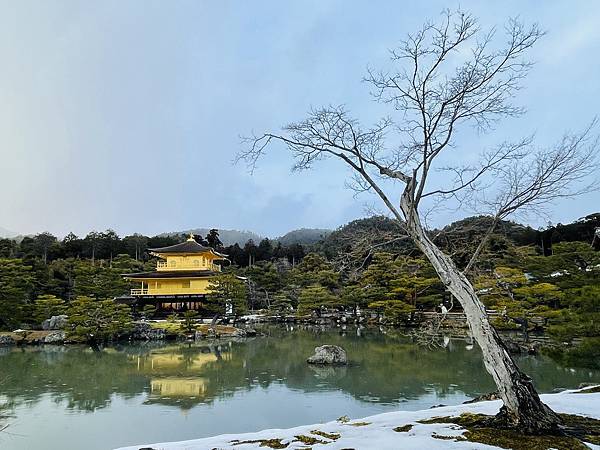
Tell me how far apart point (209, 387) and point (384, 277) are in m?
14.3

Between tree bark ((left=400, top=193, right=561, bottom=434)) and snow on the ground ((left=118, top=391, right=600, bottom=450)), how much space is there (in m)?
0.37

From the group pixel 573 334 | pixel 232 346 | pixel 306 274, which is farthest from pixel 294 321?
pixel 573 334

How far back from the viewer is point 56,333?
54.2 feet

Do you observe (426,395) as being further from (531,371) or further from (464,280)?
(464,280)

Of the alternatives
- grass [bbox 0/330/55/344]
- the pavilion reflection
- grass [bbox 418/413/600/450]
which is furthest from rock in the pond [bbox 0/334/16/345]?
grass [bbox 418/413/600/450]

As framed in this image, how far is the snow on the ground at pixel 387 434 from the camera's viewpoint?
303 cm

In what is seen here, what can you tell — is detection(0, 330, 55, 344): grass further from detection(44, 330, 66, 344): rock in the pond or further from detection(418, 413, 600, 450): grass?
detection(418, 413, 600, 450): grass

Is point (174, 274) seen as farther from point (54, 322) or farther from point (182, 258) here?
point (54, 322)

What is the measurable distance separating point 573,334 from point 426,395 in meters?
2.84

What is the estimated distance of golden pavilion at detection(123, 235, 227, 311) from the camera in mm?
23266

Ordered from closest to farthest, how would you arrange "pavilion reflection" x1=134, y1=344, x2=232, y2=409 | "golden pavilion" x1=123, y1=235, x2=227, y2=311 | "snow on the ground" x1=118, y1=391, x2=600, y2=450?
1. "snow on the ground" x1=118, y1=391, x2=600, y2=450
2. "pavilion reflection" x1=134, y1=344, x2=232, y2=409
3. "golden pavilion" x1=123, y1=235, x2=227, y2=311

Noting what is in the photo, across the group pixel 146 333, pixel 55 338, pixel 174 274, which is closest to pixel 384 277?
pixel 174 274

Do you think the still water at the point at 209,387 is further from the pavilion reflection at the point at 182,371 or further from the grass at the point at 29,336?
the grass at the point at 29,336

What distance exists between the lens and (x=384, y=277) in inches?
862
